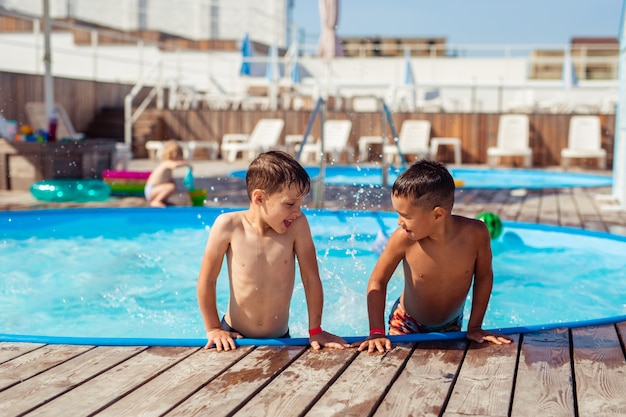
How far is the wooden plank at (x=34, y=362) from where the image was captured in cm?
212

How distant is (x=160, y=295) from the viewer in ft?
15.8

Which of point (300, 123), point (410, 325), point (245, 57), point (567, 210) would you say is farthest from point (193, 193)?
point (245, 57)

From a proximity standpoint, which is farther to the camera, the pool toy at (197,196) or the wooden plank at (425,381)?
the pool toy at (197,196)

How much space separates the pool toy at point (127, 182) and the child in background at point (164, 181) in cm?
74

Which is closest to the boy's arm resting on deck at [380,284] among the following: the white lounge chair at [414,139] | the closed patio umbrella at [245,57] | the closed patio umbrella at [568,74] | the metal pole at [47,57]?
the metal pole at [47,57]

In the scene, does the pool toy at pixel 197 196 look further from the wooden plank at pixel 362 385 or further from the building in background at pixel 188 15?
the building in background at pixel 188 15

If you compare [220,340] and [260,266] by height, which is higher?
[260,266]

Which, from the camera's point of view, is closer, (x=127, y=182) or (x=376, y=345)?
(x=376, y=345)

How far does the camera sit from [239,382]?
2105 millimetres

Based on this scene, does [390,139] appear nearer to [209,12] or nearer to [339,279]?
[339,279]

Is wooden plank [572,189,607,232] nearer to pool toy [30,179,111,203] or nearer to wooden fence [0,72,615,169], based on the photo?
pool toy [30,179,111,203]

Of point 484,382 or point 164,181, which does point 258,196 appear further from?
point 164,181

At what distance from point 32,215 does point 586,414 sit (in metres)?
5.13

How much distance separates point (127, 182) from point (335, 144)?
5.48 metres
